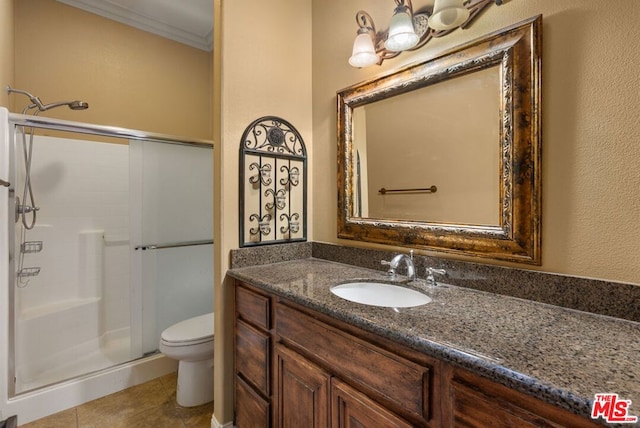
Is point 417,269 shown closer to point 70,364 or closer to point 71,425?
point 71,425

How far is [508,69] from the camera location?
3.51ft

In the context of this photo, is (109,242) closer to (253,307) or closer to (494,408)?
(253,307)

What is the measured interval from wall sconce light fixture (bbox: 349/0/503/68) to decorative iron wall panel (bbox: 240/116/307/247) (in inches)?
22.9

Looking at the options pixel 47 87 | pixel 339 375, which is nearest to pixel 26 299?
pixel 47 87

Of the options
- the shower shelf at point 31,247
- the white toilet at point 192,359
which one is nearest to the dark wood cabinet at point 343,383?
the white toilet at point 192,359

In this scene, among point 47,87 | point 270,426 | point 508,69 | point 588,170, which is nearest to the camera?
point 588,170

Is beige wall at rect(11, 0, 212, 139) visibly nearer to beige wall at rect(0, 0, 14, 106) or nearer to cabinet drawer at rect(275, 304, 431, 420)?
beige wall at rect(0, 0, 14, 106)

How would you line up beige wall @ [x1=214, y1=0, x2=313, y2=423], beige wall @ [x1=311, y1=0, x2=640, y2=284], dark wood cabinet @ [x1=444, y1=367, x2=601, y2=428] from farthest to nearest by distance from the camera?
1. beige wall @ [x1=214, y1=0, x2=313, y2=423]
2. beige wall @ [x1=311, y1=0, x2=640, y2=284]
3. dark wood cabinet @ [x1=444, y1=367, x2=601, y2=428]

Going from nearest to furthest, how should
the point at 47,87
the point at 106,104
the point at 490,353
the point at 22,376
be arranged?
the point at 490,353
the point at 22,376
the point at 47,87
the point at 106,104

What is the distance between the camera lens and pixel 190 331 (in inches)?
75.9

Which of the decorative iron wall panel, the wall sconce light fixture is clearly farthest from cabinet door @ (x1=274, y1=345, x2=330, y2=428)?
the wall sconce light fixture

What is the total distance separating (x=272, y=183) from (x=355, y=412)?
1200mm

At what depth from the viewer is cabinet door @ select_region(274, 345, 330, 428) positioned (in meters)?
1.03

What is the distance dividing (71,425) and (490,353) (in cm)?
227
